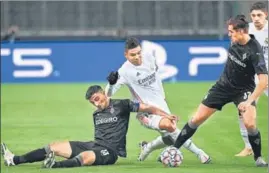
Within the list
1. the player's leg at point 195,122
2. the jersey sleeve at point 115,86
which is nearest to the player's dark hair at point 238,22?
the player's leg at point 195,122

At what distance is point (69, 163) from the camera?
10.5 meters

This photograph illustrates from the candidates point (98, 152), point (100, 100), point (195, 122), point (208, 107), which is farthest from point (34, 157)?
point (208, 107)

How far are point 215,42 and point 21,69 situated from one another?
5.19 meters

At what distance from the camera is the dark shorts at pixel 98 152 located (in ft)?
35.3

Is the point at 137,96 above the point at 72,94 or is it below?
above

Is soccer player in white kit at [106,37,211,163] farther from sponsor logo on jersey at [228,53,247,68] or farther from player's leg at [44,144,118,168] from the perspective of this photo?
sponsor logo on jersey at [228,53,247,68]

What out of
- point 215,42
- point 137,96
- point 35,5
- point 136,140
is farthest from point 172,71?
point 137,96

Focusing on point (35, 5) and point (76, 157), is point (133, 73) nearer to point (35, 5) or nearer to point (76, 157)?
point (76, 157)

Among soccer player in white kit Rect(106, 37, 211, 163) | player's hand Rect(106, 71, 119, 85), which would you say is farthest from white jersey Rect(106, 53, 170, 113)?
player's hand Rect(106, 71, 119, 85)

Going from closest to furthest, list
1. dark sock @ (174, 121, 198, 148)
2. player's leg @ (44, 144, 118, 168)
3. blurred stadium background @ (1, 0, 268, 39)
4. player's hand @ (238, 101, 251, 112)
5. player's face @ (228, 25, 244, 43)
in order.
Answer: player's hand @ (238, 101, 251, 112) → player's face @ (228, 25, 244, 43) → player's leg @ (44, 144, 118, 168) → dark sock @ (174, 121, 198, 148) → blurred stadium background @ (1, 0, 268, 39)

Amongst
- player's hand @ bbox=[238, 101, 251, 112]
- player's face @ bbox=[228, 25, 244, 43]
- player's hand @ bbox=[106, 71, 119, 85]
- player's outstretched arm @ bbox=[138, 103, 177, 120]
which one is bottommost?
player's outstretched arm @ bbox=[138, 103, 177, 120]

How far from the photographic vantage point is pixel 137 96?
1171cm

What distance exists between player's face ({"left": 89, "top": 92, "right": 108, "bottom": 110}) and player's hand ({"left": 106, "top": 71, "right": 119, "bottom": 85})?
9.9 inches

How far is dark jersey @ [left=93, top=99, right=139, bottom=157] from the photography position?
10953 mm
